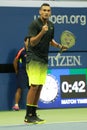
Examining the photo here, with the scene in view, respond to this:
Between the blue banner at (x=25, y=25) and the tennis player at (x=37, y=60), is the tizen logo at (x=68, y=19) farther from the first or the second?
the tennis player at (x=37, y=60)

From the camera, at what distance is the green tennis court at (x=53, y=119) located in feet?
20.5

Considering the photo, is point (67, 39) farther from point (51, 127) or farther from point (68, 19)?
point (51, 127)

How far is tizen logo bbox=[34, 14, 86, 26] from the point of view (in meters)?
9.71

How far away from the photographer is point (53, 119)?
25.2 feet

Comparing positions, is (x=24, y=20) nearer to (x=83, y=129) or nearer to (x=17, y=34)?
(x=17, y=34)

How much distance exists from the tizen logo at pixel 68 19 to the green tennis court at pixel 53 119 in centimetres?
193

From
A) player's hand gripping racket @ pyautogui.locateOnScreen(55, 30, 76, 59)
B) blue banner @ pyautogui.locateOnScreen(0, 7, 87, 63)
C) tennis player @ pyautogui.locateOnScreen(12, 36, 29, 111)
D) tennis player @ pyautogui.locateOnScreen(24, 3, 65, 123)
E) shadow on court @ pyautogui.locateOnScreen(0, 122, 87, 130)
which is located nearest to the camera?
shadow on court @ pyautogui.locateOnScreen(0, 122, 87, 130)

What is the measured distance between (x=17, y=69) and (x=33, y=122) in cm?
298

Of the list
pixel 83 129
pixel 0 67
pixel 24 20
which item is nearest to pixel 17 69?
pixel 0 67

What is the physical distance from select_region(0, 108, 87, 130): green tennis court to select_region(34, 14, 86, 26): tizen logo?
193 cm

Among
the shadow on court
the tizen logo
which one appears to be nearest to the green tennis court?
the shadow on court

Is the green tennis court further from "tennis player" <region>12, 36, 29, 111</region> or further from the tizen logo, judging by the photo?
the tizen logo

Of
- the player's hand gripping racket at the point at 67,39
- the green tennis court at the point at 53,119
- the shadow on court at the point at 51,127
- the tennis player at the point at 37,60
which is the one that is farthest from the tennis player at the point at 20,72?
the shadow on court at the point at 51,127

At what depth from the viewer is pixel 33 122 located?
21.6 ft
